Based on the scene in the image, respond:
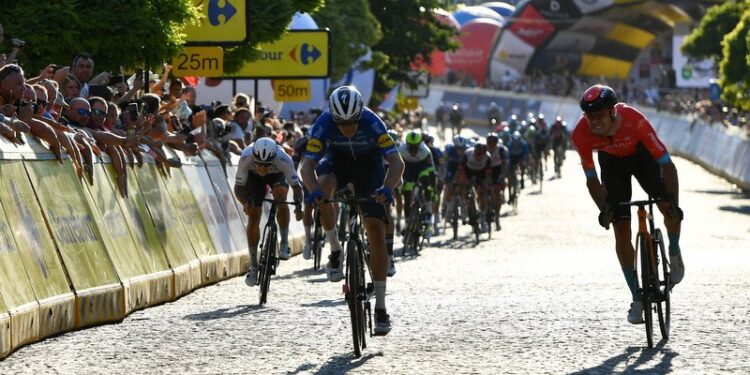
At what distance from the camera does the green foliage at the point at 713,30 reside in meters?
76.4

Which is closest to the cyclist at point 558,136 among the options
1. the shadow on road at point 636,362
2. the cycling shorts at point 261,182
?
the cycling shorts at point 261,182

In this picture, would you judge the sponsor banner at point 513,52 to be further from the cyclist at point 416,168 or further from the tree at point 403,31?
the cyclist at point 416,168

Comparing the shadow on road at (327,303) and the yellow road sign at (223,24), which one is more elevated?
the yellow road sign at (223,24)

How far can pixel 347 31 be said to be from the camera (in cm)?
4616

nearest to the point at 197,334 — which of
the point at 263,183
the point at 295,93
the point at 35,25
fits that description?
the point at 263,183

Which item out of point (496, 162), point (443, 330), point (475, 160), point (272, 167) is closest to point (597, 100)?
point (443, 330)

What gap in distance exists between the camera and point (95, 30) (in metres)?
19.8

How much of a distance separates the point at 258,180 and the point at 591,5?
305 ft

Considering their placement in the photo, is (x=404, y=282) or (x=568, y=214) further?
(x=568, y=214)

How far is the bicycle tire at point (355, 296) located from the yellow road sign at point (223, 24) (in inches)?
502

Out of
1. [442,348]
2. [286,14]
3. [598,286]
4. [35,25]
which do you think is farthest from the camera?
[286,14]

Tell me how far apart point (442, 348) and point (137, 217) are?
4.48m

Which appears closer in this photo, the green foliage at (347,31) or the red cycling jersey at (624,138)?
the red cycling jersey at (624,138)

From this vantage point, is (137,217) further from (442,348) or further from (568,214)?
(568,214)
